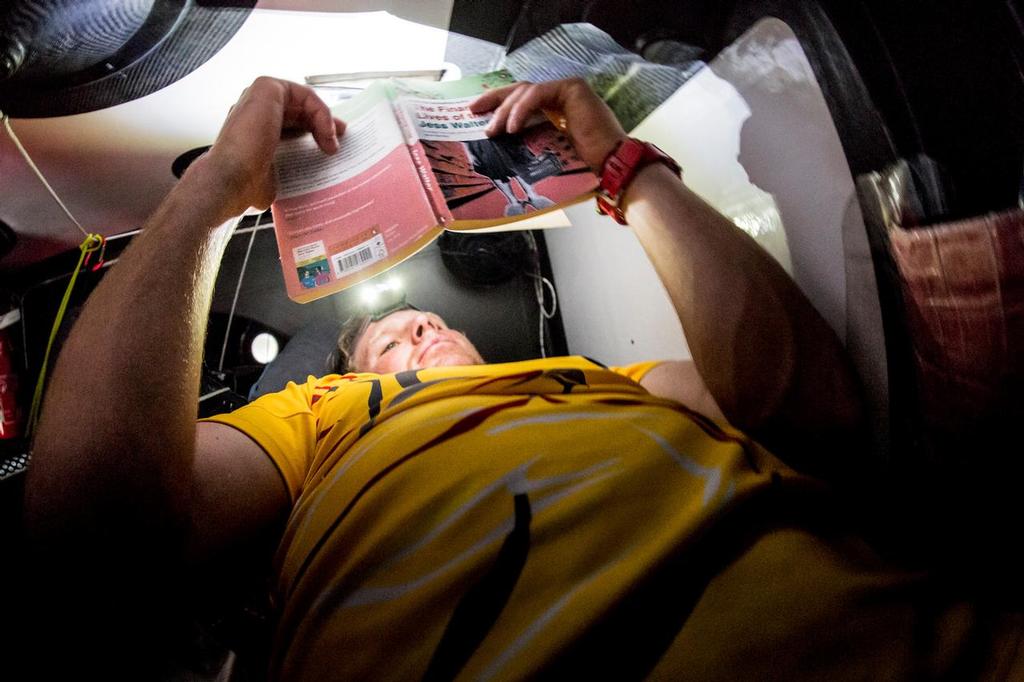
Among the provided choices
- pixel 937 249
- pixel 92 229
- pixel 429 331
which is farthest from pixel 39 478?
pixel 92 229

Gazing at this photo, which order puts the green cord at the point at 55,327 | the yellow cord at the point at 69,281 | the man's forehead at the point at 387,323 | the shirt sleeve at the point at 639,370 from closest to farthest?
the shirt sleeve at the point at 639,370 < the yellow cord at the point at 69,281 < the green cord at the point at 55,327 < the man's forehead at the point at 387,323

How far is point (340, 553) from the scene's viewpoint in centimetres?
53

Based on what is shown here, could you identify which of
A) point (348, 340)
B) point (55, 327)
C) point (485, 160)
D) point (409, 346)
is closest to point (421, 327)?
point (409, 346)

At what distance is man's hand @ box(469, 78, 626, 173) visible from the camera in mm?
774

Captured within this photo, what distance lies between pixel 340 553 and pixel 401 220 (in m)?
0.44

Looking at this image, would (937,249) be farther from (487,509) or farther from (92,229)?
(92,229)

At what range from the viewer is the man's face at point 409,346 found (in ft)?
4.18

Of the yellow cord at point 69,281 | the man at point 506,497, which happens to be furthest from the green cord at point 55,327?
the man at point 506,497

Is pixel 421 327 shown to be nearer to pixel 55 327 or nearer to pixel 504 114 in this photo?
pixel 504 114

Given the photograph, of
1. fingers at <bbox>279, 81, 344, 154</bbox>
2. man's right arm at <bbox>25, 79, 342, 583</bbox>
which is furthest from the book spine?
man's right arm at <bbox>25, 79, 342, 583</bbox>

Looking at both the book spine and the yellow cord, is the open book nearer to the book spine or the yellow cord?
the book spine

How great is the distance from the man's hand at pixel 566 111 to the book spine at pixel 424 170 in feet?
0.40

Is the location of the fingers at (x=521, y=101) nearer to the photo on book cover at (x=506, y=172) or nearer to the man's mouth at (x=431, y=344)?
the photo on book cover at (x=506, y=172)

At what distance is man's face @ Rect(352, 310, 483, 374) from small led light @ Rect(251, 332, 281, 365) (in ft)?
1.28
